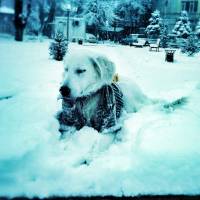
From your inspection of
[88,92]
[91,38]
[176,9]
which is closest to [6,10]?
[88,92]

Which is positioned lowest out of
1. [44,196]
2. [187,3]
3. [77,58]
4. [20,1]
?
[44,196]

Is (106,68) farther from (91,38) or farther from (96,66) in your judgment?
(91,38)

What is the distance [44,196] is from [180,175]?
40.5 inches

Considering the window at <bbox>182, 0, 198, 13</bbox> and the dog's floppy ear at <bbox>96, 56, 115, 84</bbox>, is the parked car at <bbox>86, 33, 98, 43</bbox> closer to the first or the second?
the window at <bbox>182, 0, 198, 13</bbox>

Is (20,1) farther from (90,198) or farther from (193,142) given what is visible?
(90,198)

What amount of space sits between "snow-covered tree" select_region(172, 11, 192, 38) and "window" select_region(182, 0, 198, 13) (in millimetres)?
3545

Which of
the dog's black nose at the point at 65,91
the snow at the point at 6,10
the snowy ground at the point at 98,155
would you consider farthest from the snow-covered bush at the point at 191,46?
the dog's black nose at the point at 65,91

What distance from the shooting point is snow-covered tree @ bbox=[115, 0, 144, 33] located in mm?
18641

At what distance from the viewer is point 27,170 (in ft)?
7.23

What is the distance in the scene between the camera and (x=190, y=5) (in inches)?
1296

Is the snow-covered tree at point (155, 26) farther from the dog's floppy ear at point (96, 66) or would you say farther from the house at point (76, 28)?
the dog's floppy ear at point (96, 66)

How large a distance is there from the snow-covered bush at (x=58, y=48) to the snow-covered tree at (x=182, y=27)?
765 inches

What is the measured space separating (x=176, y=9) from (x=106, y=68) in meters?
32.1

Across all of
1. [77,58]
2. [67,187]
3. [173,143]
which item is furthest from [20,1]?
[67,187]
